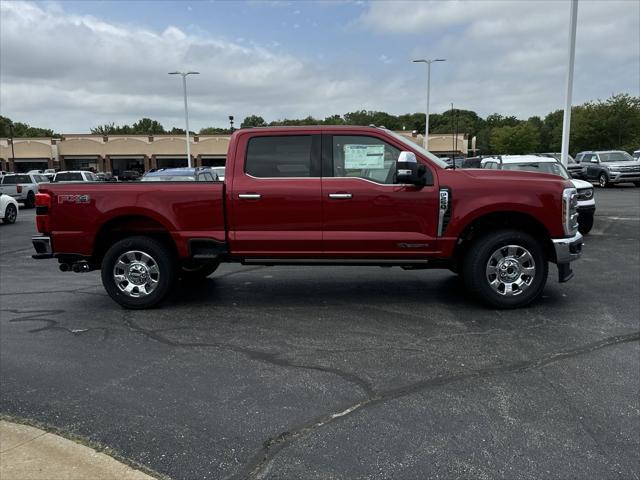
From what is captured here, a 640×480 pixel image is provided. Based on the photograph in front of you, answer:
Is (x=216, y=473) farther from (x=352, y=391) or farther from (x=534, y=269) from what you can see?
(x=534, y=269)

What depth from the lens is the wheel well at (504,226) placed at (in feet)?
19.7

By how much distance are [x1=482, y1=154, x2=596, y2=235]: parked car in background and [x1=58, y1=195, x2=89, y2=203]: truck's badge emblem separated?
A: 8315 millimetres

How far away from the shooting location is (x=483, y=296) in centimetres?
596

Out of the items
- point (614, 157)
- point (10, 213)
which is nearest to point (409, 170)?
point (10, 213)

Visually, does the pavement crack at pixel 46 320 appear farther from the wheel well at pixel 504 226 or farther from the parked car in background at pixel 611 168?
the parked car in background at pixel 611 168

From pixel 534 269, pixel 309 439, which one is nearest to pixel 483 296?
pixel 534 269

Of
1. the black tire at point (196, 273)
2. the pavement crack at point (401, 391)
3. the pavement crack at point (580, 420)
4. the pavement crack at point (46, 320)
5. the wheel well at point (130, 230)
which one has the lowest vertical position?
the pavement crack at point (46, 320)

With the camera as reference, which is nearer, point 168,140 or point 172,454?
point 172,454

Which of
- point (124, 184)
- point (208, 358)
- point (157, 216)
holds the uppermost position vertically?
point (124, 184)

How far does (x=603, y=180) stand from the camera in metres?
27.8

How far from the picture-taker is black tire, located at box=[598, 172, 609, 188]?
2755 cm

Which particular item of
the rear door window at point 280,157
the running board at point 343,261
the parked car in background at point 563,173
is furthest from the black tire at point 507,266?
the parked car in background at point 563,173

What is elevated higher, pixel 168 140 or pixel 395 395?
pixel 168 140

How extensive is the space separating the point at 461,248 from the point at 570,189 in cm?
137
